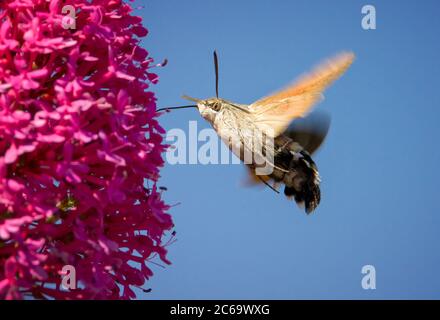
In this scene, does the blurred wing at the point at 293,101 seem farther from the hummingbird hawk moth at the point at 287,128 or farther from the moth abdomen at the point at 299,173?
the moth abdomen at the point at 299,173

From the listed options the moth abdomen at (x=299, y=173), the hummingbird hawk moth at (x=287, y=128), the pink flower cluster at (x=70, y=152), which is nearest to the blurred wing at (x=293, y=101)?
the hummingbird hawk moth at (x=287, y=128)

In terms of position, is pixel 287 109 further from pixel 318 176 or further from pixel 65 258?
pixel 65 258

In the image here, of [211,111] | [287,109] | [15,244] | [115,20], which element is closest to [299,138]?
[287,109]

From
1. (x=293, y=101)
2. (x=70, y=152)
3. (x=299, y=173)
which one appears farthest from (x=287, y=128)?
(x=70, y=152)

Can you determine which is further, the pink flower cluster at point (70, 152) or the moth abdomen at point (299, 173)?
the moth abdomen at point (299, 173)

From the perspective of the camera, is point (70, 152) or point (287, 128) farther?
point (287, 128)

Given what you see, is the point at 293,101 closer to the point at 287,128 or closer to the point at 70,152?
the point at 287,128
